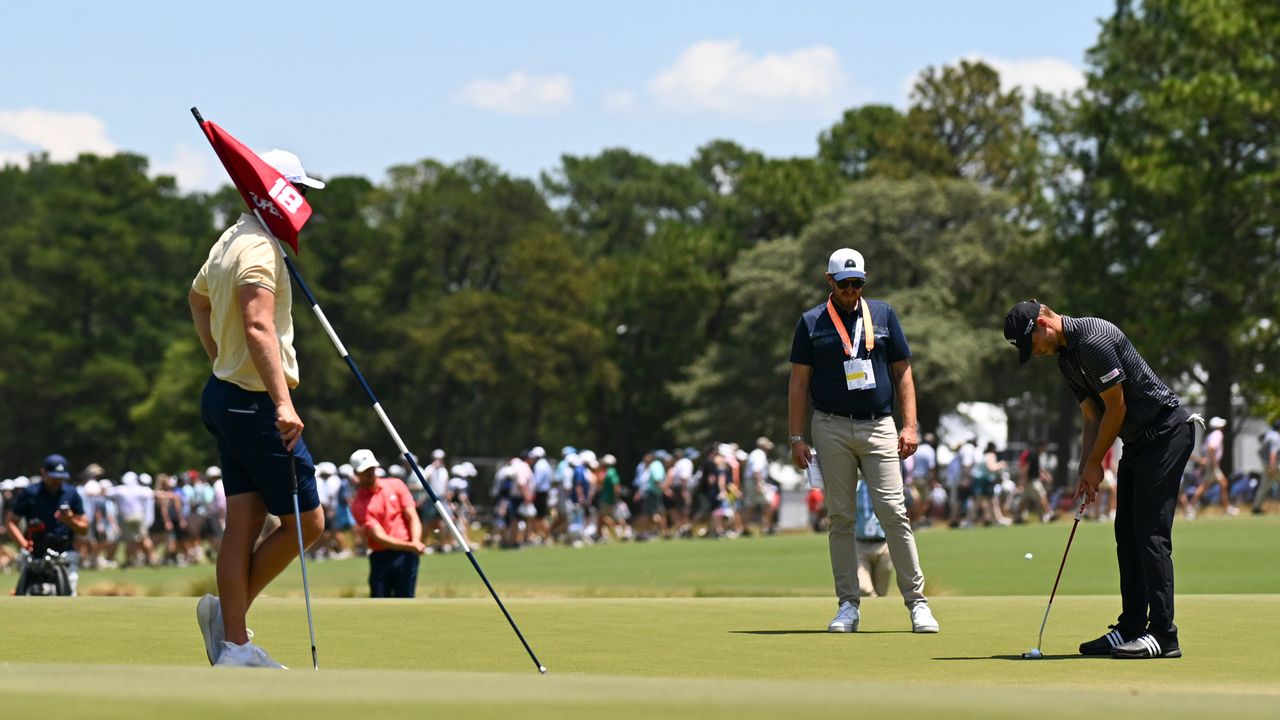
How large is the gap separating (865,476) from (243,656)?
388 cm

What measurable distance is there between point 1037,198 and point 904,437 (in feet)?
167

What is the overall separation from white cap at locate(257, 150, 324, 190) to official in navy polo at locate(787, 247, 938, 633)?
2960 millimetres

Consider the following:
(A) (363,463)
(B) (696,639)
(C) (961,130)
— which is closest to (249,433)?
(B) (696,639)

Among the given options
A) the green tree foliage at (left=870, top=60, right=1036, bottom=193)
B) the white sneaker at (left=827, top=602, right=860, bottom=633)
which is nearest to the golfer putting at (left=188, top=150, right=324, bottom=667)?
the white sneaker at (left=827, top=602, right=860, bottom=633)

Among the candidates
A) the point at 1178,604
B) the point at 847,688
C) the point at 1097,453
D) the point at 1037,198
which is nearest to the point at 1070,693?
the point at 847,688

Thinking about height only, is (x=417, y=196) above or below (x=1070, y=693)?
above

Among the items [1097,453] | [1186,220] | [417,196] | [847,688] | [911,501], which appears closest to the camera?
[847,688]

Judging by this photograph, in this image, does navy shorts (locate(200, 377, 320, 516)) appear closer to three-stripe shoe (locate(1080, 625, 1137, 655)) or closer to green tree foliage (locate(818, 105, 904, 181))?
three-stripe shoe (locate(1080, 625, 1137, 655))

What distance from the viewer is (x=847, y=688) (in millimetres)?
5145

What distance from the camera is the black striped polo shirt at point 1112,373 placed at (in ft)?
28.8

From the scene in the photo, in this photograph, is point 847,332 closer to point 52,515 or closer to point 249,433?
point 249,433

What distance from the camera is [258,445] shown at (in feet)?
25.3

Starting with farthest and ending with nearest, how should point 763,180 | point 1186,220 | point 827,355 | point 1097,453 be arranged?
1. point 763,180
2. point 1186,220
3. point 827,355
4. point 1097,453

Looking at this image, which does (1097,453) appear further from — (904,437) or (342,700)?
(342,700)
